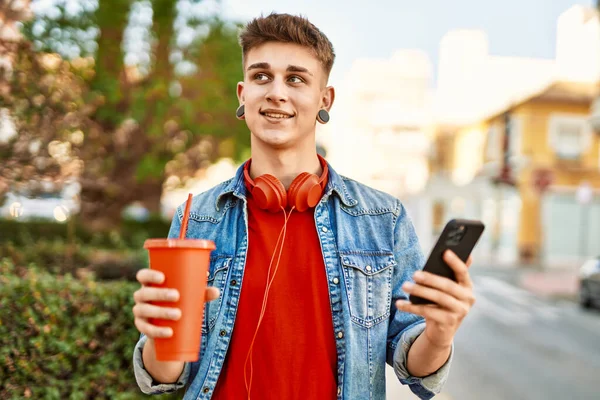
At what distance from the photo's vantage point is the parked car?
1339 centimetres

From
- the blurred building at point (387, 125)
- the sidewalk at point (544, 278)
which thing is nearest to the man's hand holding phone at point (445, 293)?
the sidewalk at point (544, 278)

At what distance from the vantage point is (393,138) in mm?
46281

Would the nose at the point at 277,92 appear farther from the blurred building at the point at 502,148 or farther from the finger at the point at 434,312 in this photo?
the blurred building at the point at 502,148

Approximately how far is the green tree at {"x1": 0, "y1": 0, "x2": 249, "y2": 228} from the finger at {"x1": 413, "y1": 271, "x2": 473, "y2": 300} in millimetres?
4935

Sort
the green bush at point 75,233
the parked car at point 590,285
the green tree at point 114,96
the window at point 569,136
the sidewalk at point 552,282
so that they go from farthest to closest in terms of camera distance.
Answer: the window at point 569,136
the sidewalk at point 552,282
the parked car at point 590,285
the green bush at point 75,233
the green tree at point 114,96

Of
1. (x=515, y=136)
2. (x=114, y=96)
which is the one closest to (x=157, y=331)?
(x=114, y=96)

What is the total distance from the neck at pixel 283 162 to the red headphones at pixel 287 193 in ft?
0.30

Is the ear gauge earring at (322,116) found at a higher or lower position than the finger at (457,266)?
higher

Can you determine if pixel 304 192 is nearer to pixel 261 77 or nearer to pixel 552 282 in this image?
pixel 261 77

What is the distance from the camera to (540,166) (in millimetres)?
27422

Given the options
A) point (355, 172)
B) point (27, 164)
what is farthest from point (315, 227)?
point (355, 172)

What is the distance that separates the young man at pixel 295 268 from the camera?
71.1 inches

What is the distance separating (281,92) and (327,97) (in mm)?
276

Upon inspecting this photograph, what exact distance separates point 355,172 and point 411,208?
15086mm
